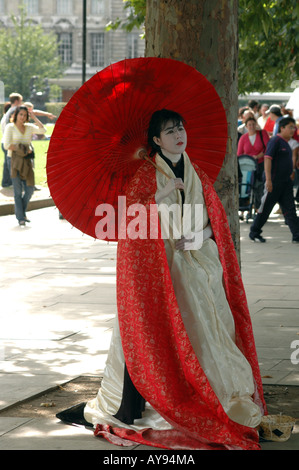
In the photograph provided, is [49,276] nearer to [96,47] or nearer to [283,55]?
[283,55]

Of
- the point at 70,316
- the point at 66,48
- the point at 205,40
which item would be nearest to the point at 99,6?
the point at 66,48

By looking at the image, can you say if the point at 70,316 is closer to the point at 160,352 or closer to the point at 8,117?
the point at 160,352

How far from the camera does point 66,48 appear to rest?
8894cm

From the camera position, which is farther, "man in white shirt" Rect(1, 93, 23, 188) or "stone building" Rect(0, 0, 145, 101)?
"stone building" Rect(0, 0, 145, 101)

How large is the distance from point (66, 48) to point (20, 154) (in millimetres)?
75960

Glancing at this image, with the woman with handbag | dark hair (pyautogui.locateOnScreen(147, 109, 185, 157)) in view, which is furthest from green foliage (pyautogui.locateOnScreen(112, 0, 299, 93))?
dark hair (pyautogui.locateOnScreen(147, 109, 185, 157))

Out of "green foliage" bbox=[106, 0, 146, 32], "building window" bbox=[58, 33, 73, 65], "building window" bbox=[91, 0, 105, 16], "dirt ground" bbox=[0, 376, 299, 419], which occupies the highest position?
"building window" bbox=[91, 0, 105, 16]

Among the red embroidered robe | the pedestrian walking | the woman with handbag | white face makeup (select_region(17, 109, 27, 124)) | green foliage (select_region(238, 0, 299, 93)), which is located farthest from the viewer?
white face makeup (select_region(17, 109, 27, 124))

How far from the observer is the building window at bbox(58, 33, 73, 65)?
3474 inches

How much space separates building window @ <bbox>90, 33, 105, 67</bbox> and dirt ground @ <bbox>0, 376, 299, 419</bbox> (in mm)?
83760

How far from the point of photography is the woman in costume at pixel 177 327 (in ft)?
15.8

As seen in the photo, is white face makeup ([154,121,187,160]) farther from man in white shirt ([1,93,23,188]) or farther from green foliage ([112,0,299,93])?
man in white shirt ([1,93,23,188])

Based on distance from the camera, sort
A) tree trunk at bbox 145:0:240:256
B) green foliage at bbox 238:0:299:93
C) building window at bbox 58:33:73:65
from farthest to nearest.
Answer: building window at bbox 58:33:73:65
green foliage at bbox 238:0:299:93
tree trunk at bbox 145:0:240:256

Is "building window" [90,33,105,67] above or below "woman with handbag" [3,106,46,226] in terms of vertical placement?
above
